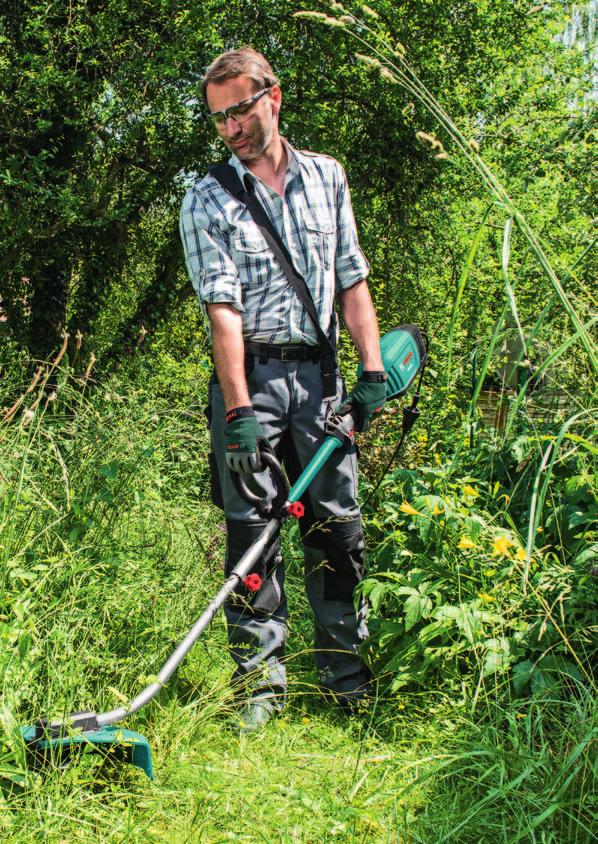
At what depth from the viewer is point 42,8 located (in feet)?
17.2

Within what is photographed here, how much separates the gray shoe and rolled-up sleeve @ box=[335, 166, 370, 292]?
142 cm

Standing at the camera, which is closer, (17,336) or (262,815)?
(262,815)

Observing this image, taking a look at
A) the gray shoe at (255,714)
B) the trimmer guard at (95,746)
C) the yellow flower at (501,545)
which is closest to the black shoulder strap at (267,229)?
the yellow flower at (501,545)

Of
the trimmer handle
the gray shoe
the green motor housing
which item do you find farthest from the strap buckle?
the gray shoe

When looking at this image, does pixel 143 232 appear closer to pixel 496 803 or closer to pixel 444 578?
pixel 444 578

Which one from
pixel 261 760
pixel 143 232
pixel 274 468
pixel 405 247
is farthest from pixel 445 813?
pixel 143 232

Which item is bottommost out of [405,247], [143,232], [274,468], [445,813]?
[445,813]

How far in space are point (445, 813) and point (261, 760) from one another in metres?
0.60

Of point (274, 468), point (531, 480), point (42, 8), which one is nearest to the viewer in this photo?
point (274, 468)

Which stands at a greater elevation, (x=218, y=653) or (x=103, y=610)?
(x=103, y=610)

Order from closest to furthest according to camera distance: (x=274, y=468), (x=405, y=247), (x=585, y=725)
A: (x=585, y=725), (x=274, y=468), (x=405, y=247)

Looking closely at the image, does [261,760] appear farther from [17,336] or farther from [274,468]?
[17,336]

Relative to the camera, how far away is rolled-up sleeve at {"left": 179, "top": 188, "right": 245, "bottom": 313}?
2.76 metres

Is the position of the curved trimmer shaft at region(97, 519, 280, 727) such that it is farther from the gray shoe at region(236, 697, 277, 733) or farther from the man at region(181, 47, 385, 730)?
the gray shoe at region(236, 697, 277, 733)
